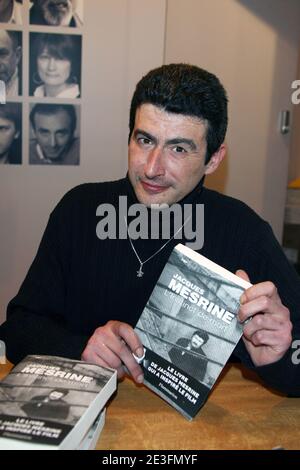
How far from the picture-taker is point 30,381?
792mm

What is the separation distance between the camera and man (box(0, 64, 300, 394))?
1.18m

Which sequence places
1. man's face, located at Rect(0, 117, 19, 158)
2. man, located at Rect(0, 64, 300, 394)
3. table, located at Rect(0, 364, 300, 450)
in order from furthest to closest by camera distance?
man's face, located at Rect(0, 117, 19, 158)
man, located at Rect(0, 64, 300, 394)
table, located at Rect(0, 364, 300, 450)

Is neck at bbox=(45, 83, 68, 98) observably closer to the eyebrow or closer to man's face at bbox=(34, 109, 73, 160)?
man's face at bbox=(34, 109, 73, 160)

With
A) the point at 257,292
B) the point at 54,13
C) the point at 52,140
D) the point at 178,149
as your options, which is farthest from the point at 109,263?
the point at 54,13

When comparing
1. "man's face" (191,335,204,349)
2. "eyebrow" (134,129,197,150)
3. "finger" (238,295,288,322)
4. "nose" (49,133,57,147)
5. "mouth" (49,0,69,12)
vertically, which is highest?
"mouth" (49,0,69,12)

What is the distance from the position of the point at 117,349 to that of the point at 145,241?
0.44 meters

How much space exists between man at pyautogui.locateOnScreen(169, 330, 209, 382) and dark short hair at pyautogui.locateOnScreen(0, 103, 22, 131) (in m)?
1.82

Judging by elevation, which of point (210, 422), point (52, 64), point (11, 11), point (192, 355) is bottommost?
point (210, 422)

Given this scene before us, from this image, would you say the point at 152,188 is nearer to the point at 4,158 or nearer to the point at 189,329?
the point at 189,329

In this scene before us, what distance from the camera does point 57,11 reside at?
2.37m

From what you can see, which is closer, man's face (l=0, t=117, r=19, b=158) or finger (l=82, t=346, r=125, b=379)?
finger (l=82, t=346, r=125, b=379)

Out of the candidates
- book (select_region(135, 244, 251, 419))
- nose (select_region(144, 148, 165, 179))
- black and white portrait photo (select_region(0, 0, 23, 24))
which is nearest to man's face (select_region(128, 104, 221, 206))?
nose (select_region(144, 148, 165, 179))

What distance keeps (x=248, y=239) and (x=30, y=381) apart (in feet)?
2.39

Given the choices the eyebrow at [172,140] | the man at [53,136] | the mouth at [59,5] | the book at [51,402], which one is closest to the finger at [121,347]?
the book at [51,402]
